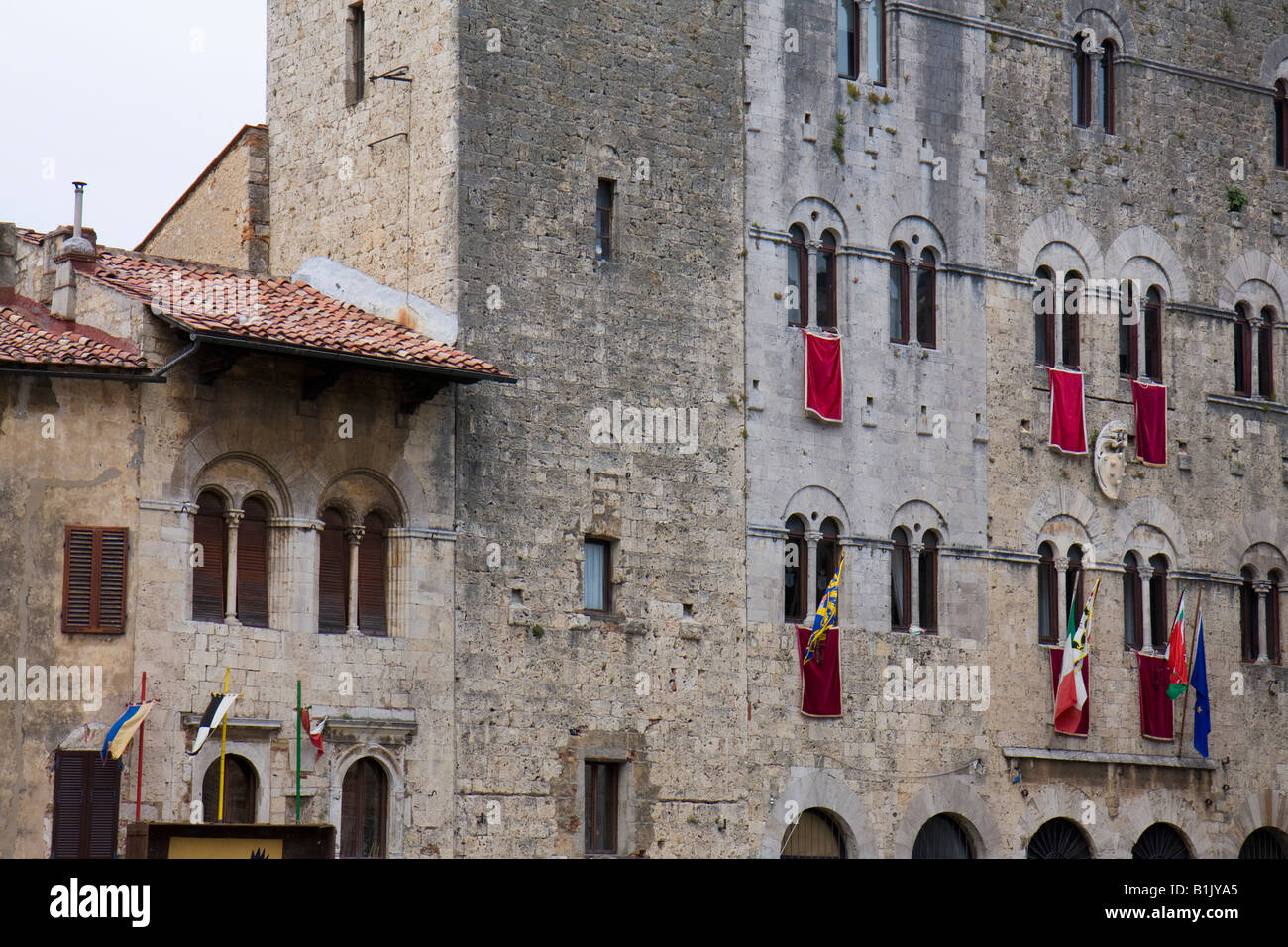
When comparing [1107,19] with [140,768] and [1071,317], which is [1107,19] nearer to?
[1071,317]

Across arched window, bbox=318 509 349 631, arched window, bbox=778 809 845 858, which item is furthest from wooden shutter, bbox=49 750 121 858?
arched window, bbox=778 809 845 858

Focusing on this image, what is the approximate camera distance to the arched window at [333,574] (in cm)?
2588

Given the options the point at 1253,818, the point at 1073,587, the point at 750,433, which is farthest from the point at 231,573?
the point at 1253,818

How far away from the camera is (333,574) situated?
85.4 ft

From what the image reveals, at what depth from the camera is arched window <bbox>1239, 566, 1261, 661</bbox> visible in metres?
34.1

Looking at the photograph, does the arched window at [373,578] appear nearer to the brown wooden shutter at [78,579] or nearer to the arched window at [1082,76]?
the brown wooden shutter at [78,579]

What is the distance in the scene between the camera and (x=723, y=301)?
29391 millimetres

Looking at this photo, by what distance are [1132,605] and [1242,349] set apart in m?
4.86

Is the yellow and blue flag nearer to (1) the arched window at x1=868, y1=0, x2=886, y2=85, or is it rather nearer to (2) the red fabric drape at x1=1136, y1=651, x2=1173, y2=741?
(2) the red fabric drape at x1=1136, y1=651, x2=1173, y2=741

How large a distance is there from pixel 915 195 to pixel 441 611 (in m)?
9.64

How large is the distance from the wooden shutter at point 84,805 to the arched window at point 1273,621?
18.4 m

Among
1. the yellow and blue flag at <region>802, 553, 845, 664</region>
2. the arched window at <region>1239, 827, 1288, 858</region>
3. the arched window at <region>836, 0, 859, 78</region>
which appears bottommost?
the arched window at <region>1239, 827, 1288, 858</region>

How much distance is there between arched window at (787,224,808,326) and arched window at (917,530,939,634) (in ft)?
11.6

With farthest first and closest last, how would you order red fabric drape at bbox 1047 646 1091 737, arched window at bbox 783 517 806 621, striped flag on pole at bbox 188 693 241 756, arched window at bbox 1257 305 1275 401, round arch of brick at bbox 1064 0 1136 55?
arched window at bbox 1257 305 1275 401 < round arch of brick at bbox 1064 0 1136 55 < red fabric drape at bbox 1047 646 1091 737 < arched window at bbox 783 517 806 621 < striped flag on pole at bbox 188 693 241 756
